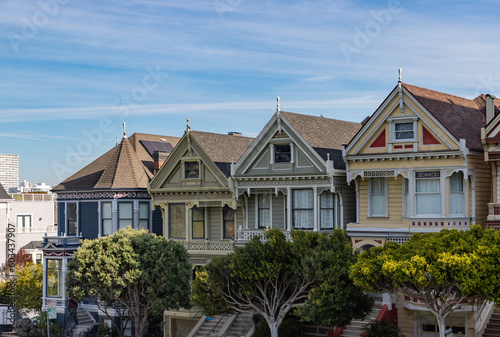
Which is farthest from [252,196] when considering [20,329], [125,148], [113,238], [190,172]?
[20,329]

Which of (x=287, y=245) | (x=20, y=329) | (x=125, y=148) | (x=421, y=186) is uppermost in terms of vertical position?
(x=125, y=148)

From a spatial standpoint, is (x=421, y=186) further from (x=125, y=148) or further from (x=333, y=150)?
(x=125, y=148)

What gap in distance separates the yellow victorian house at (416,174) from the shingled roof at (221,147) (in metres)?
8.96

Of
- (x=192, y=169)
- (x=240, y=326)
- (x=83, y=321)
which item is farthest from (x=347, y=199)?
(x=83, y=321)

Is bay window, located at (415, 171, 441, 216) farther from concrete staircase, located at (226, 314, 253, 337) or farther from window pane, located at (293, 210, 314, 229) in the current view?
concrete staircase, located at (226, 314, 253, 337)

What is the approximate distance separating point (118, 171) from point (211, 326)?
13.0 m

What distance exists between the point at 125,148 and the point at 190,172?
7439mm

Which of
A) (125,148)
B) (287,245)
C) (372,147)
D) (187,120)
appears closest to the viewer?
(287,245)

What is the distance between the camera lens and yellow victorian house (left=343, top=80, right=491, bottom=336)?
37281mm

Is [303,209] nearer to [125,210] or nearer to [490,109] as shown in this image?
[490,109]

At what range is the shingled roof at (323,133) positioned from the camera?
140 ft

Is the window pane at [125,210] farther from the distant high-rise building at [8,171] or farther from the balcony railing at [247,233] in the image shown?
the distant high-rise building at [8,171]

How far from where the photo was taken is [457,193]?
124ft

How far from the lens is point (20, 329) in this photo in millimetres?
50031
